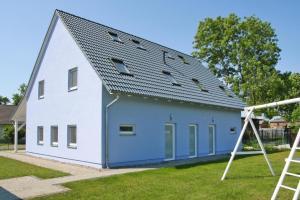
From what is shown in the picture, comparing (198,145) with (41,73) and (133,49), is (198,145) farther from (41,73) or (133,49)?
(41,73)

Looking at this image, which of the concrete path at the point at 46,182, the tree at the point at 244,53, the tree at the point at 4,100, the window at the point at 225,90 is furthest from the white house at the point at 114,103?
the tree at the point at 4,100

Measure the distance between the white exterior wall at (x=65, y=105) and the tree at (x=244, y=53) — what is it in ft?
82.8

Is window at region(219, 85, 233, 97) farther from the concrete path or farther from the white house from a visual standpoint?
the concrete path

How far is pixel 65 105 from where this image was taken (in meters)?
17.5

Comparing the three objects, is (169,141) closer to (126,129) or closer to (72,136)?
(126,129)

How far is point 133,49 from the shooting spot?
19578 millimetres

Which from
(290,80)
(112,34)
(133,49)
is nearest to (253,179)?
(133,49)

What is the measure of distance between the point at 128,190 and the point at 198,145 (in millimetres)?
10718

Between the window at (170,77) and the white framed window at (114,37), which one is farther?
the white framed window at (114,37)

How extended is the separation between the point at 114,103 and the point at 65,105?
12.6 feet

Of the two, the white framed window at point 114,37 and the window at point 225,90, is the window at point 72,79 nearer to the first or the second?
the white framed window at point 114,37

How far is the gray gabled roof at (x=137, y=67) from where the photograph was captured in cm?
1552

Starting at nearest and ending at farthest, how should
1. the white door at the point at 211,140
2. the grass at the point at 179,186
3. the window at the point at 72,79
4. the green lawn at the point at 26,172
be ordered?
the grass at the point at 179,186 → the green lawn at the point at 26,172 → the window at the point at 72,79 → the white door at the point at 211,140

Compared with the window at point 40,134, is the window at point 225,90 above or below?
above
